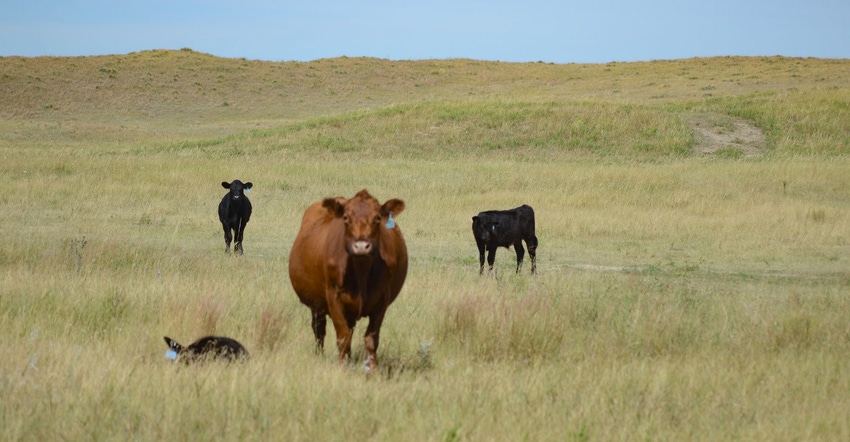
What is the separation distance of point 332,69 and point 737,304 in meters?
72.1

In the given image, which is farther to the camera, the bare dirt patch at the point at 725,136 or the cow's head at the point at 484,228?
the bare dirt patch at the point at 725,136

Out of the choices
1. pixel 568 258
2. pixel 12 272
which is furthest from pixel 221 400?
pixel 568 258

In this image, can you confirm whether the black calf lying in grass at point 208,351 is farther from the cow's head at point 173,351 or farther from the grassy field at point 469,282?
the grassy field at point 469,282

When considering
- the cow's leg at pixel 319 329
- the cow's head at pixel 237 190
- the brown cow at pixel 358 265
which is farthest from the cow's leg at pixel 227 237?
the brown cow at pixel 358 265

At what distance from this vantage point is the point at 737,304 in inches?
408

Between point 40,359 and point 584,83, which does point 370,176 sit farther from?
point 584,83

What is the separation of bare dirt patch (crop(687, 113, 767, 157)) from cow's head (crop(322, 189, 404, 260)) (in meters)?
30.3

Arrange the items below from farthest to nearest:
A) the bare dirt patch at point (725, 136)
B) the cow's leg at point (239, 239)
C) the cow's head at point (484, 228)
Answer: the bare dirt patch at point (725, 136)
the cow's leg at point (239, 239)
the cow's head at point (484, 228)

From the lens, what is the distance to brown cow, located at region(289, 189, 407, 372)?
6766 mm

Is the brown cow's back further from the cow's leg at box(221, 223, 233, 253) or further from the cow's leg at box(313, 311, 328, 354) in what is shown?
the cow's leg at box(221, 223, 233, 253)

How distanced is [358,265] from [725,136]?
33667 mm

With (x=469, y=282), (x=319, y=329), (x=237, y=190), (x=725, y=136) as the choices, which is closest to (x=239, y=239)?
(x=237, y=190)

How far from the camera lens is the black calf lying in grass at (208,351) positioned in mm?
7031

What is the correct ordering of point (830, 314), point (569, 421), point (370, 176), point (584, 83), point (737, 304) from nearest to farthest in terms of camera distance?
point (569, 421)
point (830, 314)
point (737, 304)
point (370, 176)
point (584, 83)
